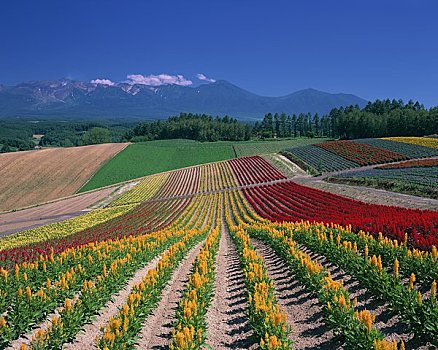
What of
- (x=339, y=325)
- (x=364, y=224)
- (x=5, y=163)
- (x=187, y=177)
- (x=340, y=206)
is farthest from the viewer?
(x=5, y=163)

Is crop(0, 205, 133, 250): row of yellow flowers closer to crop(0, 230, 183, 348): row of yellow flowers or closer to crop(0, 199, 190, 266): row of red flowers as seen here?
crop(0, 199, 190, 266): row of red flowers

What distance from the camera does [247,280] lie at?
1310cm

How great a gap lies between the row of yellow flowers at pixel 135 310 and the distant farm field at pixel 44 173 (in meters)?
55.1

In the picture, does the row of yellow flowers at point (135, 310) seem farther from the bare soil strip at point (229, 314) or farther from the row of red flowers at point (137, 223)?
the row of red flowers at point (137, 223)

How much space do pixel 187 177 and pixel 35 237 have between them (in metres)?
43.5

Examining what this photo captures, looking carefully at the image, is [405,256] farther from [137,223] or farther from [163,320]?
[137,223]

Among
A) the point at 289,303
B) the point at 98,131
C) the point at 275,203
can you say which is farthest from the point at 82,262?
the point at 98,131

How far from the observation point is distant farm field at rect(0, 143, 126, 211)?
65500 millimetres

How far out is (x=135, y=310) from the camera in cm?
1035

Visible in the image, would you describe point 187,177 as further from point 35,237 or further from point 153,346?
point 153,346

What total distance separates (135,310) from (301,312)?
4798mm

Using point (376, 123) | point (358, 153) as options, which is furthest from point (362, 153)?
point (376, 123)

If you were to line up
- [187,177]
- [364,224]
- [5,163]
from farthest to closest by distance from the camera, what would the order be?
[5,163]
[187,177]
[364,224]

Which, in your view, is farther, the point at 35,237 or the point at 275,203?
the point at 275,203
